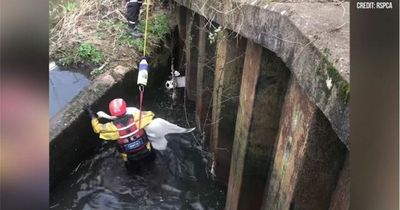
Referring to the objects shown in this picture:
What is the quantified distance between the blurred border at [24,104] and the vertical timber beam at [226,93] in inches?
131

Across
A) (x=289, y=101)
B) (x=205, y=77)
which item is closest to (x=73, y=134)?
(x=205, y=77)

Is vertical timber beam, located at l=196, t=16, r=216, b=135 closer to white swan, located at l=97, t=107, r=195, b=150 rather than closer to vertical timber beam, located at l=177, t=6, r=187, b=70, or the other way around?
white swan, located at l=97, t=107, r=195, b=150

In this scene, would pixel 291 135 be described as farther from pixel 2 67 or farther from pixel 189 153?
pixel 189 153

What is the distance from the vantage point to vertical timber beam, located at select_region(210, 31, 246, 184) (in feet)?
14.2

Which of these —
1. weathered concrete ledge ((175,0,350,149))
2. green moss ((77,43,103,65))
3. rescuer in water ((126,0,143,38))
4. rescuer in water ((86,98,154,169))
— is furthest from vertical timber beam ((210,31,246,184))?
rescuer in water ((126,0,143,38))

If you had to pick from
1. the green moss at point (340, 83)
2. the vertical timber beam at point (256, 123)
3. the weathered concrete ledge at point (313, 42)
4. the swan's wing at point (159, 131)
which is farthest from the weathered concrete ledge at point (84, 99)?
the green moss at point (340, 83)

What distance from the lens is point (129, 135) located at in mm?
5340

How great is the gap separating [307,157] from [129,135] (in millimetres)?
3014

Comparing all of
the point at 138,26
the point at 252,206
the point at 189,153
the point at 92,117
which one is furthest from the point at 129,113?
the point at 138,26

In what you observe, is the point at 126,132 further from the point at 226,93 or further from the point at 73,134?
the point at 226,93

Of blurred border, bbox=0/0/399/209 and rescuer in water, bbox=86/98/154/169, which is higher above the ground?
blurred border, bbox=0/0/399/209

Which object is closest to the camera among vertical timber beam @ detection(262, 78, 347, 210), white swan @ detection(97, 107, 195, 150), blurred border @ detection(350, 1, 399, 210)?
blurred border @ detection(350, 1, 399, 210)

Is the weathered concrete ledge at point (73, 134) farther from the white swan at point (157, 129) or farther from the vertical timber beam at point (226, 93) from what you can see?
the vertical timber beam at point (226, 93)

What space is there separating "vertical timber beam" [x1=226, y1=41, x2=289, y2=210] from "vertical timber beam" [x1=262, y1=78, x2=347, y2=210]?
0.36m
